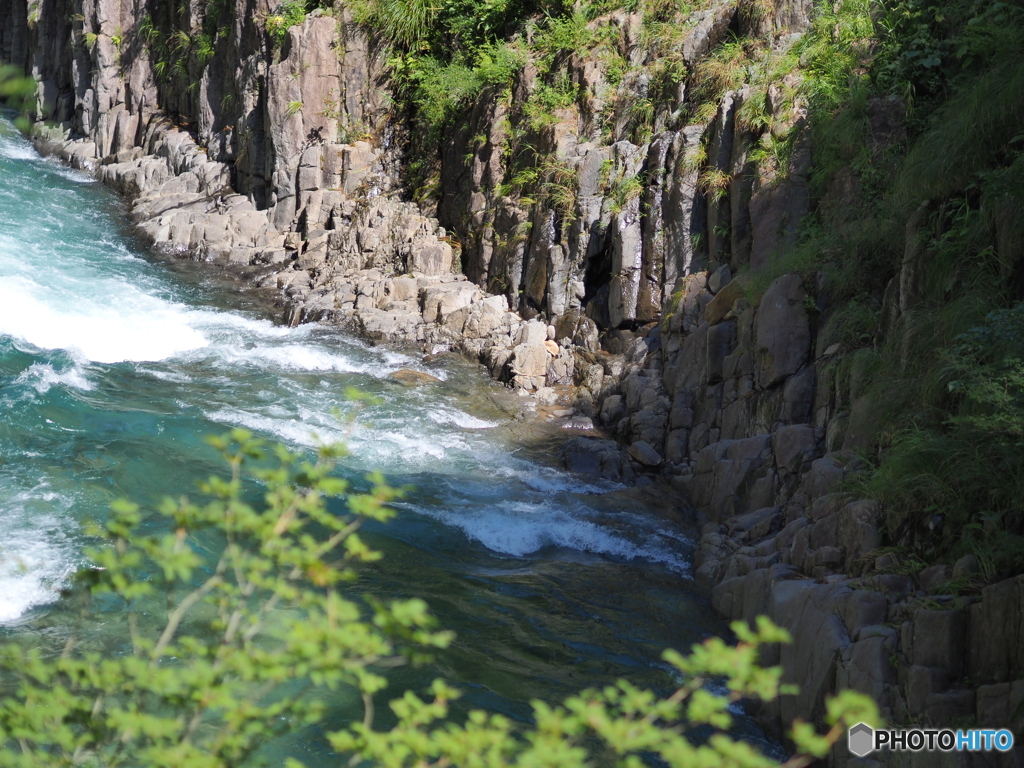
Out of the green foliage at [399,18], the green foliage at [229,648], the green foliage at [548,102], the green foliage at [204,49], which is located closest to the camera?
the green foliage at [229,648]

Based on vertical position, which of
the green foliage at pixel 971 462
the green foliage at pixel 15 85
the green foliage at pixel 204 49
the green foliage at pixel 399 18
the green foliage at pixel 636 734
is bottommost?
the green foliage at pixel 636 734

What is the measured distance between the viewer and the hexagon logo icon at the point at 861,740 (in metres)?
4.97

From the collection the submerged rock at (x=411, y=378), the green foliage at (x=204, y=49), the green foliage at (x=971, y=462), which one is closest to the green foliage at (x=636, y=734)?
the green foliage at (x=971, y=462)

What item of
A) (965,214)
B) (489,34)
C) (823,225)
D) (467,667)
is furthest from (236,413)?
(489,34)

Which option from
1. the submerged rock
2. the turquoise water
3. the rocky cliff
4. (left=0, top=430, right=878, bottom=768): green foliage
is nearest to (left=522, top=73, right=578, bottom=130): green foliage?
the rocky cliff

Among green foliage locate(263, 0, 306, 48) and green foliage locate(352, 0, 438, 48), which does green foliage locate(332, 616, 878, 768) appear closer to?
green foliage locate(352, 0, 438, 48)

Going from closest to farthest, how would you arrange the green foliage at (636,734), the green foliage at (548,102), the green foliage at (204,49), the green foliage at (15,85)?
the green foliage at (636,734) < the green foliage at (15,85) < the green foliage at (548,102) < the green foliage at (204,49)

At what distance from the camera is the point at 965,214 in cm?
702

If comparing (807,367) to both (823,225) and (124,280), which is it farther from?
(124,280)

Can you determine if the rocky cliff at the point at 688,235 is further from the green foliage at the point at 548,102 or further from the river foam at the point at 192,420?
the river foam at the point at 192,420

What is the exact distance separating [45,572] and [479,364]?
6.70 metres

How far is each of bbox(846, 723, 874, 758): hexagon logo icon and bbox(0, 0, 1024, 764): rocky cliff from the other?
0.16 metres

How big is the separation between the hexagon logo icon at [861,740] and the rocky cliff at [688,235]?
0.16m

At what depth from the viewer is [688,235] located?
1138cm
